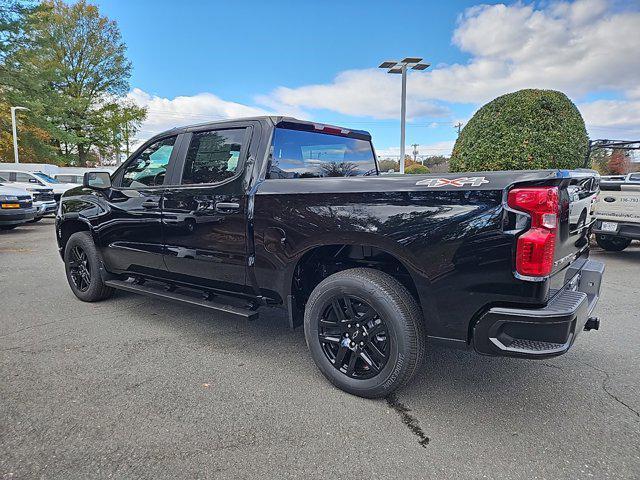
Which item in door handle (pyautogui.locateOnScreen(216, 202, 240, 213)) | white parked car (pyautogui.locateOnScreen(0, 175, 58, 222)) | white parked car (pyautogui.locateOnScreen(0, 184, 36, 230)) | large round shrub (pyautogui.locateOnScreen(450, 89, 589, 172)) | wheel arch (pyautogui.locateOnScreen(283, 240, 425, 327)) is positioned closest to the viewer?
wheel arch (pyautogui.locateOnScreen(283, 240, 425, 327))

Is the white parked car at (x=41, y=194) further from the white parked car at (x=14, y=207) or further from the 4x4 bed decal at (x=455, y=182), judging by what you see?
the 4x4 bed decal at (x=455, y=182)

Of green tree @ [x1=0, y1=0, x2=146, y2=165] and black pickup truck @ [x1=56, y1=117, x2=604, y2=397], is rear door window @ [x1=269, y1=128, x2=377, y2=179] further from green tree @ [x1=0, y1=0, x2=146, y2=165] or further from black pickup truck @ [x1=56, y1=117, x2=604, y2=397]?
green tree @ [x1=0, y1=0, x2=146, y2=165]

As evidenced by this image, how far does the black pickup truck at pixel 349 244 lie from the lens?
226 cm

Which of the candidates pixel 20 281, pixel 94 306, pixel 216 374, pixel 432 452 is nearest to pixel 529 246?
pixel 432 452

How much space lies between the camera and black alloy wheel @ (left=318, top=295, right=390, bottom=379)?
275cm

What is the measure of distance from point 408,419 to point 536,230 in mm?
1334

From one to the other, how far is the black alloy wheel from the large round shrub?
20.3 ft

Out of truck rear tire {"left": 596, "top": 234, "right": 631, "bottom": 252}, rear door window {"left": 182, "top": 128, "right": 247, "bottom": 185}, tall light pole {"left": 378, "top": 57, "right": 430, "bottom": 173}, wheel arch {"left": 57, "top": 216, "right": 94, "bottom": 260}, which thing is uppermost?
tall light pole {"left": 378, "top": 57, "right": 430, "bottom": 173}

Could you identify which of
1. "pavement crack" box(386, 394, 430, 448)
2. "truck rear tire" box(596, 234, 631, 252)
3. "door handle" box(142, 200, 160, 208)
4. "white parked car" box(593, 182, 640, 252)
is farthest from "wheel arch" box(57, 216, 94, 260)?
"truck rear tire" box(596, 234, 631, 252)

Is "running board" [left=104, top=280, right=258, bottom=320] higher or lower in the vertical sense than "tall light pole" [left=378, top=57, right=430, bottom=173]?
lower

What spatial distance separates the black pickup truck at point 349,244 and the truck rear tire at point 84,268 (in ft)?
1.05

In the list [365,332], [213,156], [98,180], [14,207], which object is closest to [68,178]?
[14,207]

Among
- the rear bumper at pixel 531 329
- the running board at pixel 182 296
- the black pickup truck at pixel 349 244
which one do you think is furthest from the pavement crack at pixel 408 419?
the running board at pixel 182 296

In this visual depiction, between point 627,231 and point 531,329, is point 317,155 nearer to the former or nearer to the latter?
point 531,329
